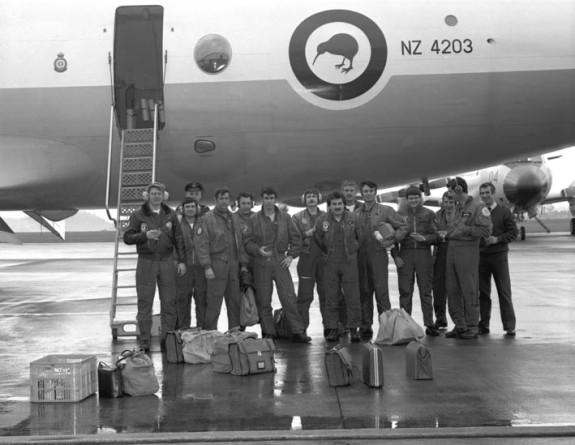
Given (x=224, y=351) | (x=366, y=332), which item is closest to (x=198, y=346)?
(x=224, y=351)

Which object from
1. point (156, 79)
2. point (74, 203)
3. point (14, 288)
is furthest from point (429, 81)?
point (14, 288)

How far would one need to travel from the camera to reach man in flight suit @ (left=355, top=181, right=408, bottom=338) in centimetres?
867

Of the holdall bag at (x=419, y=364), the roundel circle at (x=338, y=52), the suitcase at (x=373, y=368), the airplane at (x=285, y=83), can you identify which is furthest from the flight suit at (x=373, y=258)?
the suitcase at (x=373, y=368)

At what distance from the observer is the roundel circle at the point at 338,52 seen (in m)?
9.66

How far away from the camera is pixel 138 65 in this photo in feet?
33.5

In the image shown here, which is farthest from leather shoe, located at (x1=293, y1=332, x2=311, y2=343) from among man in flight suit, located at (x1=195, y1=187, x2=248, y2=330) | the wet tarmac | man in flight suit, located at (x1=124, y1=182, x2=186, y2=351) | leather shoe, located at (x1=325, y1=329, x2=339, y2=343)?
man in flight suit, located at (x1=124, y1=182, x2=186, y2=351)

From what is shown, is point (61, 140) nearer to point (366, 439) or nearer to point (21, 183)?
point (21, 183)

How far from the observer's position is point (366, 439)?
15.2ft

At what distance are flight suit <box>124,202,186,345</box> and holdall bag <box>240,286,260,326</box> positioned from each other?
789mm

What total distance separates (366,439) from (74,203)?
8.21 metres

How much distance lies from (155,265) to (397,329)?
2630 millimetres

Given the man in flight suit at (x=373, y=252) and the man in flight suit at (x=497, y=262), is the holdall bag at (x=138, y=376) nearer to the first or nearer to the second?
the man in flight suit at (x=373, y=252)

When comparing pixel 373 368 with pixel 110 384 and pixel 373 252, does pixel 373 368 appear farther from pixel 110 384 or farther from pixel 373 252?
pixel 373 252

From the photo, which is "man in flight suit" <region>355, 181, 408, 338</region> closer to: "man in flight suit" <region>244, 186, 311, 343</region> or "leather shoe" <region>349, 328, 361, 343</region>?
"leather shoe" <region>349, 328, 361, 343</region>
